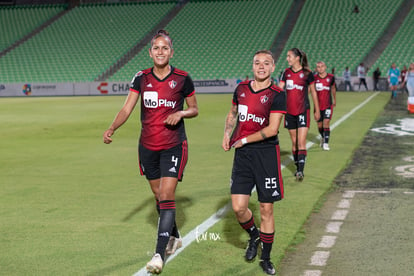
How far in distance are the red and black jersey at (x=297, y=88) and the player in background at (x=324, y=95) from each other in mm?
3637

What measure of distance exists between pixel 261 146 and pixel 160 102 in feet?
3.33

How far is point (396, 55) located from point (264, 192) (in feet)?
127

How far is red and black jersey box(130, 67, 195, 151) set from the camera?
5918 mm

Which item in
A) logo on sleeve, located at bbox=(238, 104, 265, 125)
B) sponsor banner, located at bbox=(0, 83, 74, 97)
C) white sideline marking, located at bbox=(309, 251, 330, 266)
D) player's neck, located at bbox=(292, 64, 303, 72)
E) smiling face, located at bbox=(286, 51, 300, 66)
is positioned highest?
smiling face, located at bbox=(286, 51, 300, 66)

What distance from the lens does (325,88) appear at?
47.0 feet

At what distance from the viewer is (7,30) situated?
179ft

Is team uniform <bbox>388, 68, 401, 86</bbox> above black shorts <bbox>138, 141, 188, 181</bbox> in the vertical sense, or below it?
below

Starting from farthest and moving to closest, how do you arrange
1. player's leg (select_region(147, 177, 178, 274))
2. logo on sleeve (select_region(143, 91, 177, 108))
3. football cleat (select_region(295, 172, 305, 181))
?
football cleat (select_region(295, 172, 305, 181)) → logo on sleeve (select_region(143, 91, 177, 108)) → player's leg (select_region(147, 177, 178, 274))

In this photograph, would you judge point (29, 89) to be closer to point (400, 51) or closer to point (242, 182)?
point (400, 51)

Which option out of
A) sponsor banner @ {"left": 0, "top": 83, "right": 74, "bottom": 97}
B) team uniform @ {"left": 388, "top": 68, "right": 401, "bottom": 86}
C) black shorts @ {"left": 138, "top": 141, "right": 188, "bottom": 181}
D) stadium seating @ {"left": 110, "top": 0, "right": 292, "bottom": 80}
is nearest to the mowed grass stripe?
black shorts @ {"left": 138, "top": 141, "right": 188, "bottom": 181}

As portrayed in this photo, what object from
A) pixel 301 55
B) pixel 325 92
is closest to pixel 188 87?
pixel 301 55

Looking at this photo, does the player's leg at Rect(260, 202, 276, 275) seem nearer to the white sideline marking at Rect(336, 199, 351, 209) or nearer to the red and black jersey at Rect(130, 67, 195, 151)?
the red and black jersey at Rect(130, 67, 195, 151)

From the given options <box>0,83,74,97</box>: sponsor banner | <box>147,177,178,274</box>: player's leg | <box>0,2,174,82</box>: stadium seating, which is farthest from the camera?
<box>0,2,174,82</box>: stadium seating

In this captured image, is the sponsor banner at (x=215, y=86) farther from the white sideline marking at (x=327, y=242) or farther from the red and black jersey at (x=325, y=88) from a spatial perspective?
the white sideline marking at (x=327, y=242)
